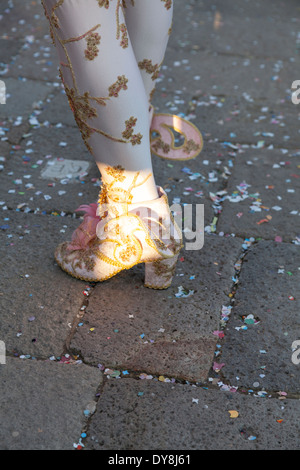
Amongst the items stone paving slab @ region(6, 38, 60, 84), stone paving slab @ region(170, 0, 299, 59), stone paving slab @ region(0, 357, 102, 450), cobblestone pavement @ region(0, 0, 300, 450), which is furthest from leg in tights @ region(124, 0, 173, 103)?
stone paving slab @ region(170, 0, 299, 59)

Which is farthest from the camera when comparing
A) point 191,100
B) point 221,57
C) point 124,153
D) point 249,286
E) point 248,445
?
point 221,57

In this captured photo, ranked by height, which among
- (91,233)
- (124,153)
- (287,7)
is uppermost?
(124,153)

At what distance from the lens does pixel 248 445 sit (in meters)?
1.16

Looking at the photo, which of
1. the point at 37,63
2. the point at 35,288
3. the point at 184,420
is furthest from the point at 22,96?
the point at 184,420

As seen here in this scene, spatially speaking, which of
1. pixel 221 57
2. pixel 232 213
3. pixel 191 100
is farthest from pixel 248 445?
pixel 221 57

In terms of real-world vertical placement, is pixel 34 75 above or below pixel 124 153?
below

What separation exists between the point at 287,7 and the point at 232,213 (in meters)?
2.65

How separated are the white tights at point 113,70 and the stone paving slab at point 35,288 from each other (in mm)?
336

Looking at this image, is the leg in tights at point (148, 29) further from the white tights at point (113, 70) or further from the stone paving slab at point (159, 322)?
the stone paving slab at point (159, 322)

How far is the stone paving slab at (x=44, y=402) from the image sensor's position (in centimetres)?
113

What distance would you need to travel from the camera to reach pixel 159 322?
1.45 m

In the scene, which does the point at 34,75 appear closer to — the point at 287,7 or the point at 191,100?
the point at 191,100

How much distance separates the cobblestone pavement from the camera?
1.19m

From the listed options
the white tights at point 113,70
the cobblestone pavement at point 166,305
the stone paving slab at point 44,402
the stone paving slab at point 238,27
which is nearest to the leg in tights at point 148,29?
the white tights at point 113,70
